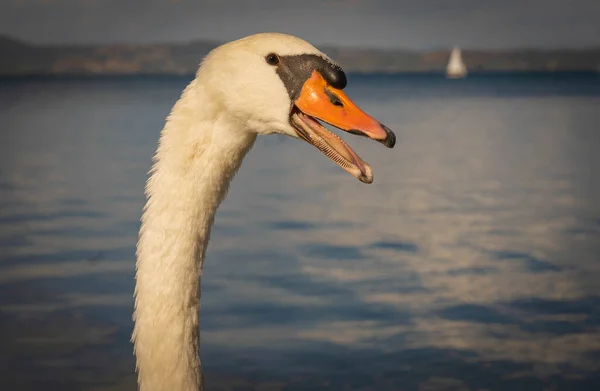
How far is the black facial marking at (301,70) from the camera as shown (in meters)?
2.98

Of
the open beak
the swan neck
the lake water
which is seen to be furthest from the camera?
the lake water

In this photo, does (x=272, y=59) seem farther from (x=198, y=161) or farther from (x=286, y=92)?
(x=198, y=161)

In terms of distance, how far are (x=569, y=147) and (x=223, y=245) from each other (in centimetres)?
1213

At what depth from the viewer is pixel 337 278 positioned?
894 centimetres

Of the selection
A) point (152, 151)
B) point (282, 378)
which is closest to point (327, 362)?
point (282, 378)

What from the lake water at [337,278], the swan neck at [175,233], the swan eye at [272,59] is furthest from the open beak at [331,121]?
the lake water at [337,278]

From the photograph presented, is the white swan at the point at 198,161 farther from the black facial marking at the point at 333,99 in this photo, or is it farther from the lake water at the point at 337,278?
the lake water at the point at 337,278

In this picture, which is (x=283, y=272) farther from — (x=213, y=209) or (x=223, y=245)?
(x=213, y=209)

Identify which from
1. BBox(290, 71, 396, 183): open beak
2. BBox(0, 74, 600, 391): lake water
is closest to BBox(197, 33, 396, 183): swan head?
BBox(290, 71, 396, 183): open beak

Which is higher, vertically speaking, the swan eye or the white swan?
the swan eye

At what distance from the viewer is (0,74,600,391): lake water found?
6703mm

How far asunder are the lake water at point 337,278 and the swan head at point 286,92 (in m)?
3.57

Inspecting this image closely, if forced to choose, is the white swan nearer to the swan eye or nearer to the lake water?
the swan eye

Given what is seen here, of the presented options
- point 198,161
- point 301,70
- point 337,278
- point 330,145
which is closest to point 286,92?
point 301,70
